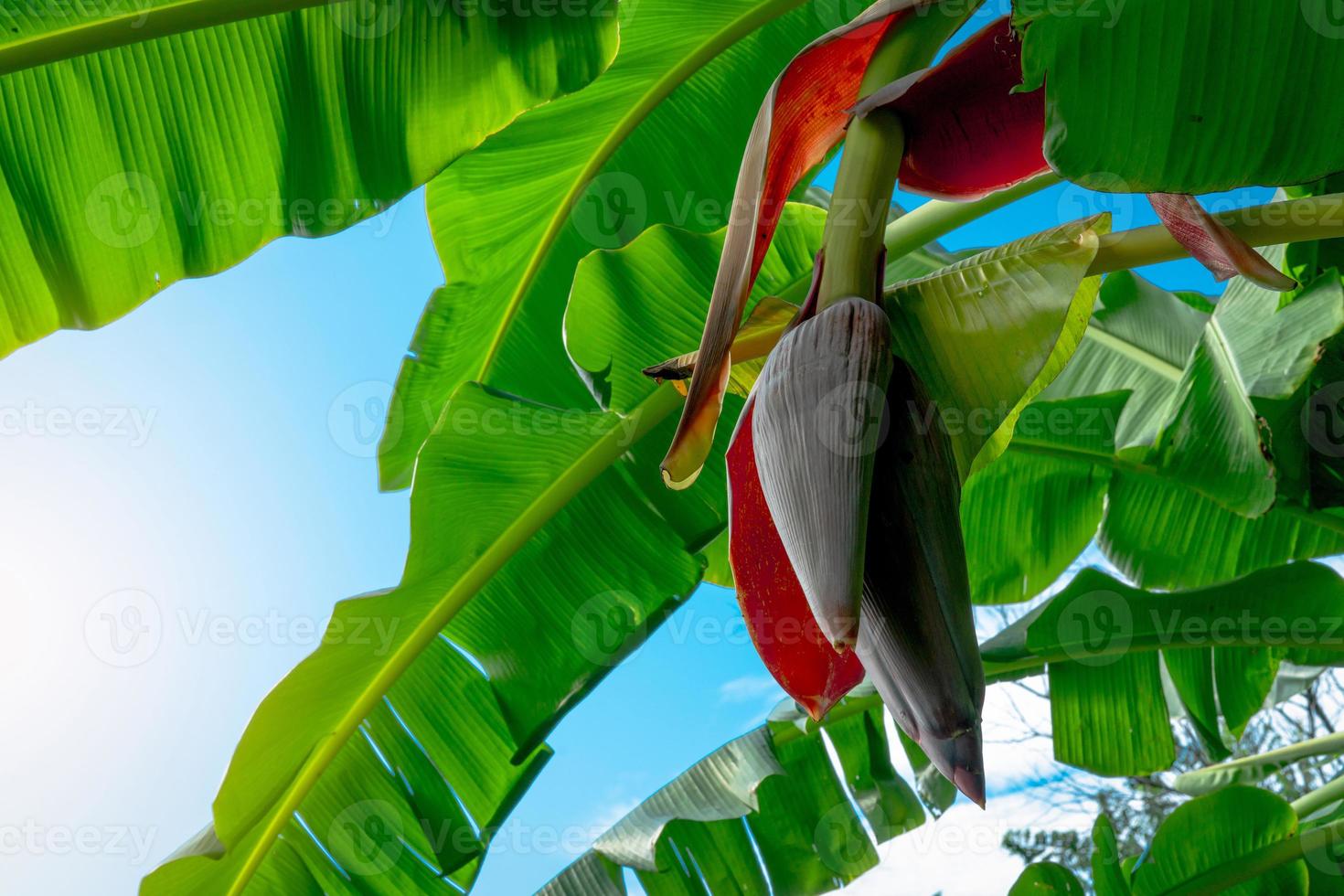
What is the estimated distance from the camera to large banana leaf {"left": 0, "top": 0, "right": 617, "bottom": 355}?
74 centimetres

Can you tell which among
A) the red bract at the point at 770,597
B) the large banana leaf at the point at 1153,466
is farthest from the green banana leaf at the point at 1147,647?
the red bract at the point at 770,597

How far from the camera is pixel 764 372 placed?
0.30 m

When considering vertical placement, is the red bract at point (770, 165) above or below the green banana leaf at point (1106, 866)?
above

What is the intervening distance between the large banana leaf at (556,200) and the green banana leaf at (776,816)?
0.48m

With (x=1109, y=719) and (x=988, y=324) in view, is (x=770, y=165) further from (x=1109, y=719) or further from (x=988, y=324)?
(x=1109, y=719)

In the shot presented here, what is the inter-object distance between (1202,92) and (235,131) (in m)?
0.71

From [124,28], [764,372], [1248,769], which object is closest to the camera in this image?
[764,372]

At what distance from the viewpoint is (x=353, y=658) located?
2.56 ft

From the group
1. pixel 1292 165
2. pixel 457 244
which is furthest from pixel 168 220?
pixel 1292 165

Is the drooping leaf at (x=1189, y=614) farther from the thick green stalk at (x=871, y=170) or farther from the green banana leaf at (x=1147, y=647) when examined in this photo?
the thick green stalk at (x=871, y=170)

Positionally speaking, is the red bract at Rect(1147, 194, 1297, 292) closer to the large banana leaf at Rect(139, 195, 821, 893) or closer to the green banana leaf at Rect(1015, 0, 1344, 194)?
the green banana leaf at Rect(1015, 0, 1344, 194)

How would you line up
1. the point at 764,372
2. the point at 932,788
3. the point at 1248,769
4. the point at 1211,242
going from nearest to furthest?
the point at 764,372 → the point at 1211,242 → the point at 932,788 → the point at 1248,769

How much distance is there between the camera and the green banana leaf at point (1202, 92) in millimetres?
338

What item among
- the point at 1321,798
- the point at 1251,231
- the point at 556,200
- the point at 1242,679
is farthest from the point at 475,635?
the point at 1321,798
